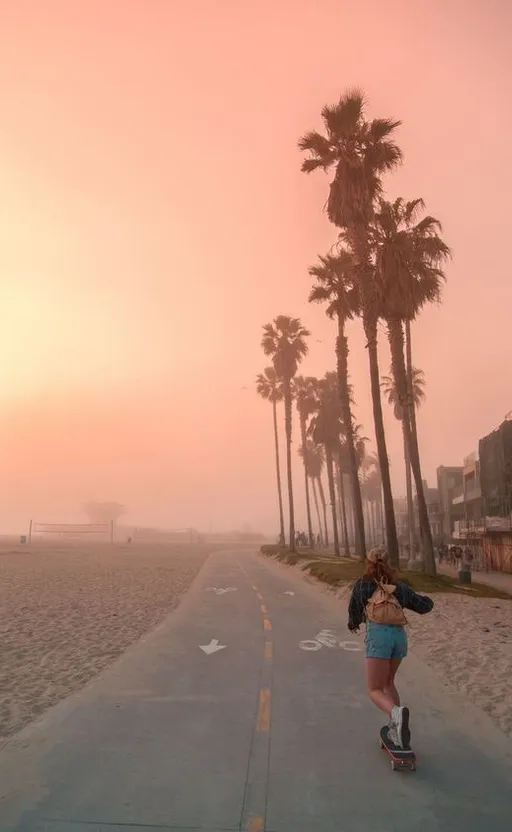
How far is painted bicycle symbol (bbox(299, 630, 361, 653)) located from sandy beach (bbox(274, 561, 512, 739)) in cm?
131

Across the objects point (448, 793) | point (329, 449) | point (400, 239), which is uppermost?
point (400, 239)

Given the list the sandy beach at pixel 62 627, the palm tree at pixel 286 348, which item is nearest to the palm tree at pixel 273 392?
the palm tree at pixel 286 348

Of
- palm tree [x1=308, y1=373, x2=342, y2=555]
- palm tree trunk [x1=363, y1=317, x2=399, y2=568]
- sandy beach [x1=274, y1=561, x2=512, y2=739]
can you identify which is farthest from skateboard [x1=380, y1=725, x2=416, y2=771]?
palm tree [x1=308, y1=373, x2=342, y2=555]

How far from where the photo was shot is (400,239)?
29156mm

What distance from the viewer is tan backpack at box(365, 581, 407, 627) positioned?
659cm

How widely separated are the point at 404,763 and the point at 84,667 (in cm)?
680

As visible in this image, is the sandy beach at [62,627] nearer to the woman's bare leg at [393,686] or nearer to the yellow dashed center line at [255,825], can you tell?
the yellow dashed center line at [255,825]

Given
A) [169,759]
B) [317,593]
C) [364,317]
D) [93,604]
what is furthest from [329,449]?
[169,759]

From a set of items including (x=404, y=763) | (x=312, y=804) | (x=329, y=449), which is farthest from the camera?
(x=329, y=449)

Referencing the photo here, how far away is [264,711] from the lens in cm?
827

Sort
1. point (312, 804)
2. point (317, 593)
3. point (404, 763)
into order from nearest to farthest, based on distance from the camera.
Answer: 1. point (312, 804)
2. point (404, 763)
3. point (317, 593)

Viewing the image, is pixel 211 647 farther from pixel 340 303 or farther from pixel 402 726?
pixel 340 303

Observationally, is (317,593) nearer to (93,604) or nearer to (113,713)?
(93,604)

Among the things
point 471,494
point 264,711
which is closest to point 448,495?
point 471,494
